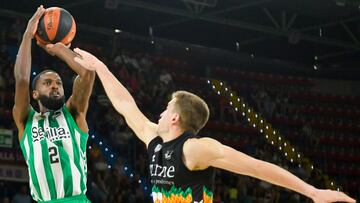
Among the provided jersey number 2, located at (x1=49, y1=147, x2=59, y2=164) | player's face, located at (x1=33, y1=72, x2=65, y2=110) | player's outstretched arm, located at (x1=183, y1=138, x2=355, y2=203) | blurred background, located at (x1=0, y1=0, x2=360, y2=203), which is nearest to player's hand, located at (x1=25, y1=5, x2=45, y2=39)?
player's face, located at (x1=33, y1=72, x2=65, y2=110)

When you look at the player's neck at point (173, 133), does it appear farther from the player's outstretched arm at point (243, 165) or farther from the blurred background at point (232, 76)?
the blurred background at point (232, 76)

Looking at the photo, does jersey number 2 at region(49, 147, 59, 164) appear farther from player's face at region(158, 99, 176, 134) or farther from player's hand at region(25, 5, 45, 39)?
player's face at region(158, 99, 176, 134)

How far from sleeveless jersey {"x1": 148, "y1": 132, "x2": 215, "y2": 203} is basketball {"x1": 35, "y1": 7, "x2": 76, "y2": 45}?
2.05 m

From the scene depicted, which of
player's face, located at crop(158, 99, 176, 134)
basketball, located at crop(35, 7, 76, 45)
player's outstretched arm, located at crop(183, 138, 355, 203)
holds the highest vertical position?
basketball, located at crop(35, 7, 76, 45)

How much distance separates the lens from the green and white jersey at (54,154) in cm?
645

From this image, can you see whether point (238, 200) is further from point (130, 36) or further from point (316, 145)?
point (130, 36)

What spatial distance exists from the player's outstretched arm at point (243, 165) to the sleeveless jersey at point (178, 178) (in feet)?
0.20

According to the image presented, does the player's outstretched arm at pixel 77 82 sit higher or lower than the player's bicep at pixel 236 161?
higher

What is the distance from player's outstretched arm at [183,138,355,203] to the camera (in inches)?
164

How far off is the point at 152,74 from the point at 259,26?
10.6 feet

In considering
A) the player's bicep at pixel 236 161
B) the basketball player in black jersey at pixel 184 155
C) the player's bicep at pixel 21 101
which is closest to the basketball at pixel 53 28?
the player's bicep at pixel 21 101

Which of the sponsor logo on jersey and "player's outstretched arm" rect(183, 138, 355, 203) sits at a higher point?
the sponsor logo on jersey

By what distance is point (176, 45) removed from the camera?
2294 cm

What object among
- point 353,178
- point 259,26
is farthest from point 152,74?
point 353,178
